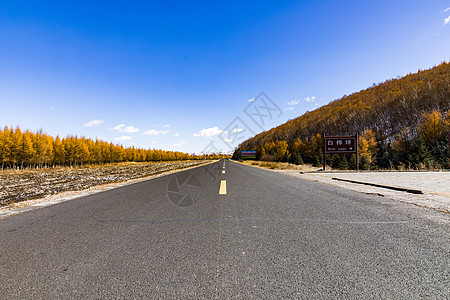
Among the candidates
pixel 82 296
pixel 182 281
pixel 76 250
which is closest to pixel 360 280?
pixel 182 281

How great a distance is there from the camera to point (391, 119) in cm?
5941

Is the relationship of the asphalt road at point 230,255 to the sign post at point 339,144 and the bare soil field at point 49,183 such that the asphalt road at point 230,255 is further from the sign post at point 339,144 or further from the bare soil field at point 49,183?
the sign post at point 339,144

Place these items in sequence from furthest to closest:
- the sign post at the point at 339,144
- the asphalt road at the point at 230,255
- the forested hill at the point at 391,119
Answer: the forested hill at the point at 391,119
the sign post at the point at 339,144
the asphalt road at the point at 230,255

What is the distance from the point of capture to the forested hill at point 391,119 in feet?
135

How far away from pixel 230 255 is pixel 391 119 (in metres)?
79.6

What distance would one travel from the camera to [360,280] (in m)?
1.72

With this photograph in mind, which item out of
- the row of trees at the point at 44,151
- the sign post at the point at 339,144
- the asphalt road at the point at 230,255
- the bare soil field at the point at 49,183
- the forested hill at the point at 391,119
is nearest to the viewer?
the asphalt road at the point at 230,255

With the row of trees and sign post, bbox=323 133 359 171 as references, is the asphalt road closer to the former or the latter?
sign post, bbox=323 133 359 171

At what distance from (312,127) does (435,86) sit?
126 feet

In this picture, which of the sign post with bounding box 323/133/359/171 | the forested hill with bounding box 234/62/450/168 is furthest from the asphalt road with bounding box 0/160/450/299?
the forested hill with bounding box 234/62/450/168

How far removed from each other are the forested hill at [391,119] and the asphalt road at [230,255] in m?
41.6

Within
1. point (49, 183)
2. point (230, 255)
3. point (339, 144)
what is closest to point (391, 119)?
point (339, 144)

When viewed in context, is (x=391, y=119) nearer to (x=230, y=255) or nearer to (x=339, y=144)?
(x=339, y=144)

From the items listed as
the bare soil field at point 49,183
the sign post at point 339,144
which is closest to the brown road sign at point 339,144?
the sign post at point 339,144
